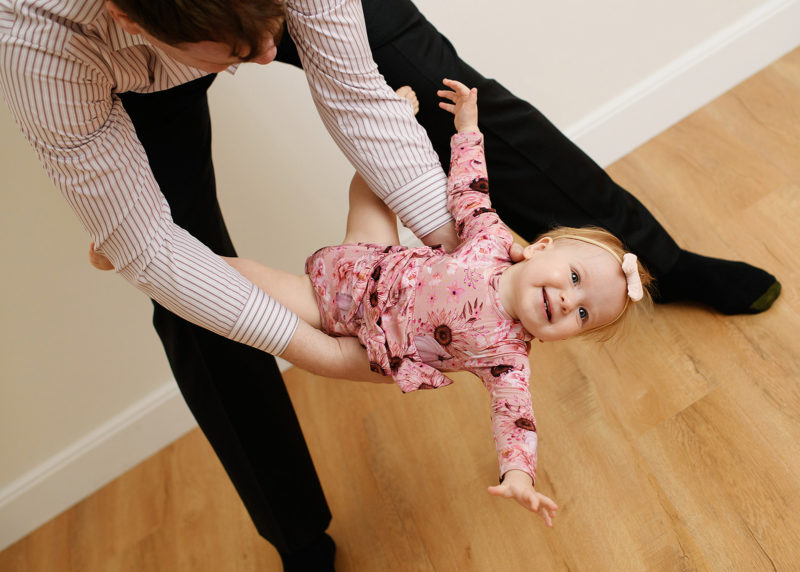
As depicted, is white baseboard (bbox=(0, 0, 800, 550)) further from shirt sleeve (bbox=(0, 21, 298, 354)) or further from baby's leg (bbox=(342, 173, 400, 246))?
shirt sleeve (bbox=(0, 21, 298, 354))

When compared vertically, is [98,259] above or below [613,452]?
above

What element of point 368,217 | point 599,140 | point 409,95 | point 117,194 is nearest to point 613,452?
point 368,217

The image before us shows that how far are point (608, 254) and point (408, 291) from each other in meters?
0.31

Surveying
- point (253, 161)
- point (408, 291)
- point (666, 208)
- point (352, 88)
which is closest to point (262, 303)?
point (408, 291)

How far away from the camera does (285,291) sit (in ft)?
3.65

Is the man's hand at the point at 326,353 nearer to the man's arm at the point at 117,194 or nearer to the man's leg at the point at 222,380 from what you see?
the man's arm at the point at 117,194

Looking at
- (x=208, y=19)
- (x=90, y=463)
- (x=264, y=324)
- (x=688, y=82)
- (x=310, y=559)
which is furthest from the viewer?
(x=688, y=82)

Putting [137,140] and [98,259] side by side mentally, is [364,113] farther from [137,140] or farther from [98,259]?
[98,259]

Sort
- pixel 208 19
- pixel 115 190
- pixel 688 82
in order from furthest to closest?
1. pixel 688 82
2. pixel 115 190
3. pixel 208 19

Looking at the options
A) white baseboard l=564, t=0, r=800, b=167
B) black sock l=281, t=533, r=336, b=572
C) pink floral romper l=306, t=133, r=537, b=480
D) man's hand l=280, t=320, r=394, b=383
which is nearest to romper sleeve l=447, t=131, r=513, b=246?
pink floral romper l=306, t=133, r=537, b=480

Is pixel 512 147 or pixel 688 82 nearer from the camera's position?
pixel 512 147

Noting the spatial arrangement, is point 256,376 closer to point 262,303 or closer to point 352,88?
point 262,303

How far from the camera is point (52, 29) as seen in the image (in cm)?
76

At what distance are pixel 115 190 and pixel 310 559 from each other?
81cm
